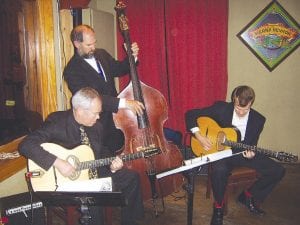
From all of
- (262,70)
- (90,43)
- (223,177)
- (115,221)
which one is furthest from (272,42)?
(115,221)

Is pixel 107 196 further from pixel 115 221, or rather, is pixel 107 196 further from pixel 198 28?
pixel 198 28

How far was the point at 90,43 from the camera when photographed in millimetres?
2918

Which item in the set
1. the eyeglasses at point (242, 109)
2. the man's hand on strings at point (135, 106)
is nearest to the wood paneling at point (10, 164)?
the man's hand on strings at point (135, 106)

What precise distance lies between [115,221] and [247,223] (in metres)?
1.26

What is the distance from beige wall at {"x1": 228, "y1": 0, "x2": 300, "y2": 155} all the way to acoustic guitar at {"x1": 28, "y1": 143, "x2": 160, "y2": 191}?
2465 millimetres

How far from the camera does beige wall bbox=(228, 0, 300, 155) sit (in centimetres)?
430

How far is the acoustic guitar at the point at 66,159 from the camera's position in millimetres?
2359

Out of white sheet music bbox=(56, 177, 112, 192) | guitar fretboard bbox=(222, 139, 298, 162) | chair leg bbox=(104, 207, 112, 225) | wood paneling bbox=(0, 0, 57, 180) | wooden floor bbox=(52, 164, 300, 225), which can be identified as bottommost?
wooden floor bbox=(52, 164, 300, 225)

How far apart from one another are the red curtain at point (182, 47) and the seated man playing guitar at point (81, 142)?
1699 millimetres

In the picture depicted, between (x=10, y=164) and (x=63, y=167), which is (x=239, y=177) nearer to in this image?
(x=63, y=167)

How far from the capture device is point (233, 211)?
332cm

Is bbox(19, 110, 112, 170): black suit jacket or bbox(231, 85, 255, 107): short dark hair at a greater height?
bbox(231, 85, 255, 107): short dark hair

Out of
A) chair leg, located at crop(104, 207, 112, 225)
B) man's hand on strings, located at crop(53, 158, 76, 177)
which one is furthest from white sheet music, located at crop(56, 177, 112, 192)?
chair leg, located at crop(104, 207, 112, 225)

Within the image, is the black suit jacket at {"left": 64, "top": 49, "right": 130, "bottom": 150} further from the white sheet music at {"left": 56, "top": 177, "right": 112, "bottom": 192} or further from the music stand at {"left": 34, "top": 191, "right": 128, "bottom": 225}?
the music stand at {"left": 34, "top": 191, "right": 128, "bottom": 225}
